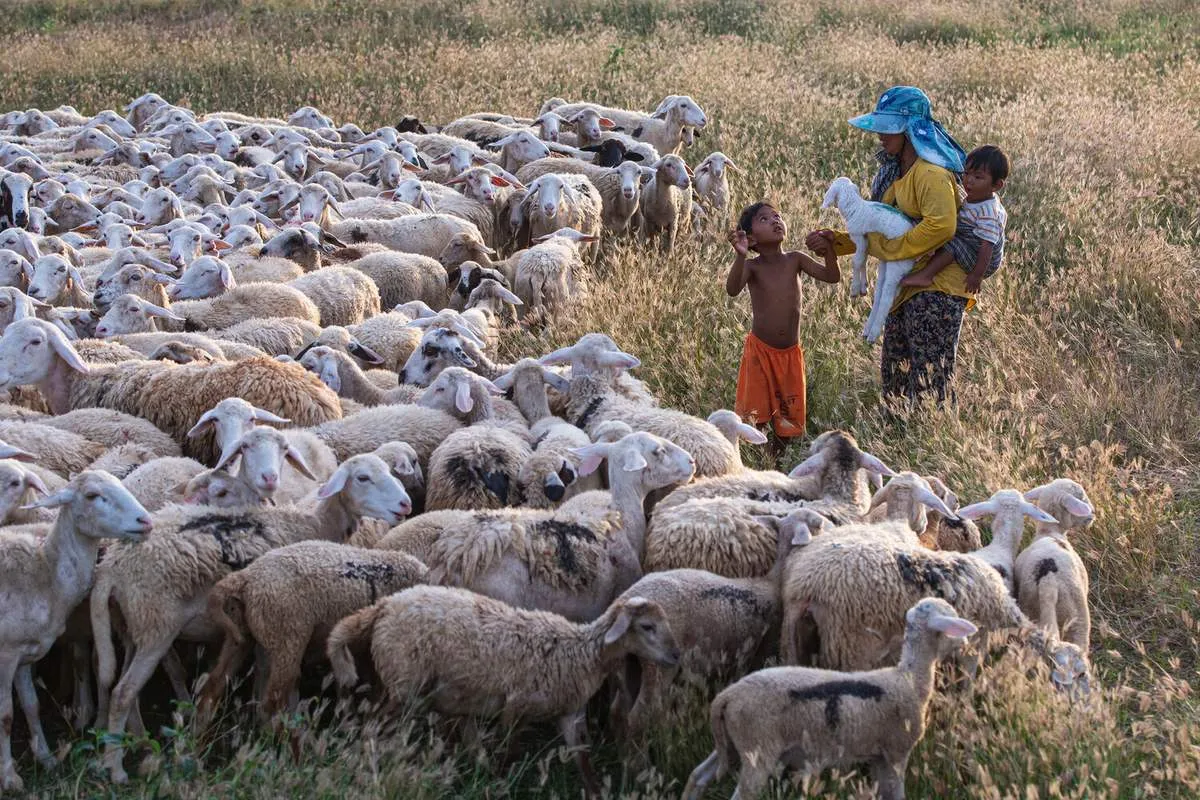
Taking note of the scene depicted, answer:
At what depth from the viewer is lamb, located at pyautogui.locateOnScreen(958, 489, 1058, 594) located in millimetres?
5582

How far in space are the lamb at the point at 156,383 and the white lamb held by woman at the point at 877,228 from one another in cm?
282

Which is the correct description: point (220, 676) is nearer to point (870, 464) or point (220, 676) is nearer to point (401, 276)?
point (870, 464)

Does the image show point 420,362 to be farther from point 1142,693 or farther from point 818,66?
point 818,66

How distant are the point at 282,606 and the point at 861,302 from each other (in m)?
5.08

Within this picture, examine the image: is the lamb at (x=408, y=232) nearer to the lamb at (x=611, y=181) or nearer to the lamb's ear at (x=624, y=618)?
the lamb at (x=611, y=181)

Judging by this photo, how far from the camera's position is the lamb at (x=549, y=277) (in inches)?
388

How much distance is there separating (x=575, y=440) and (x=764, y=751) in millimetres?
2596

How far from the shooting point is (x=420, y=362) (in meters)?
7.98

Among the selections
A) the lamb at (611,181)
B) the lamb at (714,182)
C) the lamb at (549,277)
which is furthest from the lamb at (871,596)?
the lamb at (714,182)

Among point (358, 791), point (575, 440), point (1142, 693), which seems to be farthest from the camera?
point (575, 440)

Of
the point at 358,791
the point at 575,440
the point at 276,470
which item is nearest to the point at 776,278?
the point at 575,440

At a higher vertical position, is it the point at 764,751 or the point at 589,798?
the point at 764,751

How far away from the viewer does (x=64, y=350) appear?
23.9 feet

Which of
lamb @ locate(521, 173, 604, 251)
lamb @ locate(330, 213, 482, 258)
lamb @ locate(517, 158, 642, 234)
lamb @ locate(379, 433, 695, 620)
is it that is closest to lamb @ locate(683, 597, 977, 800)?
lamb @ locate(379, 433, 695, 620)
